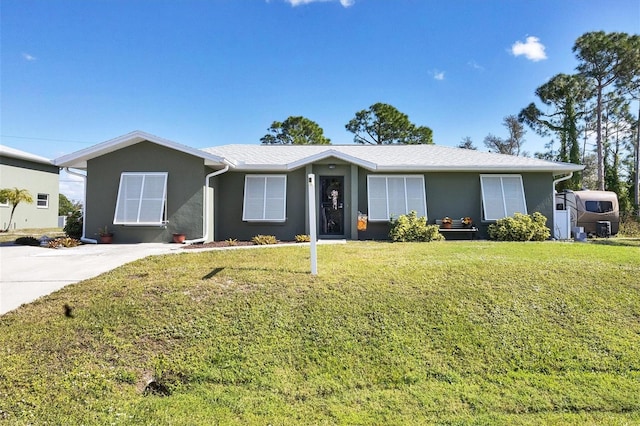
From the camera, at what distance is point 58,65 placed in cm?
1404

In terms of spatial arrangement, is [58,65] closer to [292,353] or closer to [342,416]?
Result: [292,353]

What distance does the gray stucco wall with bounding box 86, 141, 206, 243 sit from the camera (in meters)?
10.3

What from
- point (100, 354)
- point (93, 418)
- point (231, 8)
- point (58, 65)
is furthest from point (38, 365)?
point (58, 65)

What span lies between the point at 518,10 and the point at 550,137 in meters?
21.4

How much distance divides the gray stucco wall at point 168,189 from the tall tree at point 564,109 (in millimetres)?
25297

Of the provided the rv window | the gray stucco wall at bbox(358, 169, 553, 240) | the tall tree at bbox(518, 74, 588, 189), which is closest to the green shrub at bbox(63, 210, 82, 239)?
the gray stucco wall at bbox(358, 169, 553, 240)

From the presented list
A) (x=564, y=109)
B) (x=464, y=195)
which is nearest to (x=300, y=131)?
(x=564, y=109)

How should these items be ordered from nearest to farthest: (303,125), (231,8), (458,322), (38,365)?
(38,365), (458,322), (231,8), (303,125)

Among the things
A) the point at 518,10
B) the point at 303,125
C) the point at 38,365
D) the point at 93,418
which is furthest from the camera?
the point at 303,125

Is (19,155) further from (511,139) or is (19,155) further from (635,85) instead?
(511,139)

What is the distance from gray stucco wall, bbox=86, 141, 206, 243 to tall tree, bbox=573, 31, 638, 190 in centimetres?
2420

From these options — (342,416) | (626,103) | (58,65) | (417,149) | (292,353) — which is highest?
(626,103)

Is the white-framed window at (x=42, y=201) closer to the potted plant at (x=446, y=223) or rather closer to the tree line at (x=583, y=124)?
the tree line at (x=583, y=124)

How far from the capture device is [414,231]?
10734 mm
